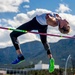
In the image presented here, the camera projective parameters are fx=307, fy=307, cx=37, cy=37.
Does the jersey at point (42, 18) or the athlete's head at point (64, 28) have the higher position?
the jersey at point (42, 18)

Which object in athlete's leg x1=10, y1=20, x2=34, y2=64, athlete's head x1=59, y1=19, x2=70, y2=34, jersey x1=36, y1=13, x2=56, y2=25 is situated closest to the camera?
athlete's leg x1=10, y1=20, x2=34, y2=64

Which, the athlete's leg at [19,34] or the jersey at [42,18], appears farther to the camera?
the jersey at [42,18]

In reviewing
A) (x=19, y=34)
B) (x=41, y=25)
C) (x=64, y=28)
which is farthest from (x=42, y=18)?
(x=19, y=34)

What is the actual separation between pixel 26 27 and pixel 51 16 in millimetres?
983

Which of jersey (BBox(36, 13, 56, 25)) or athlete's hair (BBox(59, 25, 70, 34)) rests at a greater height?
jersey (BBox(36, 13, 56, 25))

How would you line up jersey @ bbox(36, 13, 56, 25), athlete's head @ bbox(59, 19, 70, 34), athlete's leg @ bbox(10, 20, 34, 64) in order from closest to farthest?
athlete's leg @ bbox(10, 20, 34, 64), jersey @ bbox(36, 13, 56, 25), athlete's head @ bbox(59, 19, 70, 34)

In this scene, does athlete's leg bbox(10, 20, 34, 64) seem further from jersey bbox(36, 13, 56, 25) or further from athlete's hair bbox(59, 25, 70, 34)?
athlete's hair bbox(59, 25, 70, 34)

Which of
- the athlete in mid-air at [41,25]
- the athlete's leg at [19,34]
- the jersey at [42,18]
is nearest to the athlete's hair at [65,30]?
the athlete in mid-air at [41,25]

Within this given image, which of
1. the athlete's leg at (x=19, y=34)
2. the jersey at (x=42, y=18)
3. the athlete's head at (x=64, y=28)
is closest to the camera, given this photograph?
the athlete's leg at (x=19, y=34)

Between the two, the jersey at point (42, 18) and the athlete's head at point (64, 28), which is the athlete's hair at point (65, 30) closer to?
the athlete's head at point (64, 28)

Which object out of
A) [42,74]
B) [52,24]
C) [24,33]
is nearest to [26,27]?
[24,33]

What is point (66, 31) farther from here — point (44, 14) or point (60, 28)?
point (44, 14)

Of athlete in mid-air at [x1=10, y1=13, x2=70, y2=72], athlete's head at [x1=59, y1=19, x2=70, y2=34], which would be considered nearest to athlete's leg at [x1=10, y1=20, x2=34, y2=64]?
athlete in mid-air at [x1=10, y1=13, x2=70, y2=72]

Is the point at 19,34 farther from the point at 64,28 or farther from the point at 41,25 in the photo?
the point at 64,28
